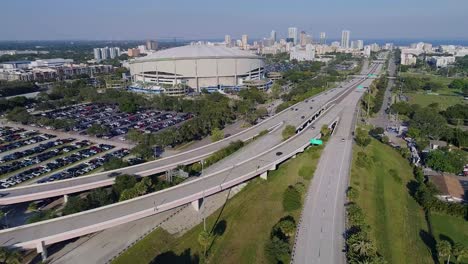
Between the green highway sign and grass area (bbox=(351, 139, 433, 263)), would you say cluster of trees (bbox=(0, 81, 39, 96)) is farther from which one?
grass area (bbox=(351, 139, 433, 263))

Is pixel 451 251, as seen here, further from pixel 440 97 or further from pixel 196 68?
pixel 196 68

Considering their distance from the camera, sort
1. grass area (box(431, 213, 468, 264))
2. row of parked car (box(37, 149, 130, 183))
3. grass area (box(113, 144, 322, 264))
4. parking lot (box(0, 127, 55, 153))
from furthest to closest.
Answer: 1. parking lot (box(0, 127, 55, 153))
2. row of parked car (box(37, 149, 130, 183))
3. grass area (box(431, 213, 468, 264))
4. grass area (box(113, 144, 322, 264))

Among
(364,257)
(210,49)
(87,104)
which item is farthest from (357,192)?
(210,49)

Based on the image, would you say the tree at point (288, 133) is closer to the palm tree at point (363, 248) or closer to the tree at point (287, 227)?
the tree at point (287, 227)

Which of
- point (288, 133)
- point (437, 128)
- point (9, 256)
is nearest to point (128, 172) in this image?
point (9, 256)

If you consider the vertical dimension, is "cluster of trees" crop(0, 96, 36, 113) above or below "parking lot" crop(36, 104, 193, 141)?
above

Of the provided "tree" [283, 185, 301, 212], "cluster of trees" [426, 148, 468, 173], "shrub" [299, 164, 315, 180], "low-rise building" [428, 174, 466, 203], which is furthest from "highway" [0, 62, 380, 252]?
"cluster of trees" [426, 148, 468, 173]

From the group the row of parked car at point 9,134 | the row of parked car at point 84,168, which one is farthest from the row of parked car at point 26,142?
the row of parked car at point 84,168
